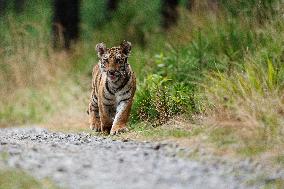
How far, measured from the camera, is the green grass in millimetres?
5948

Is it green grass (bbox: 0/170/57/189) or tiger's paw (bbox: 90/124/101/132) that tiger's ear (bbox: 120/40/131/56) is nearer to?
tiger's paw (bbox: 90/124/101/132)

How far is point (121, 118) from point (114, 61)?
713 mm

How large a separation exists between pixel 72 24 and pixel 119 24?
2.01 metres

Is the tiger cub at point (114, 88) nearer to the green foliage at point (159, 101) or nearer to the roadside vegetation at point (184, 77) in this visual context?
the roadside vegetation at point (184, 77)

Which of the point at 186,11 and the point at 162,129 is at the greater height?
the point at 186,11

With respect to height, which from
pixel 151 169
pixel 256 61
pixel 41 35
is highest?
pixel 41 35

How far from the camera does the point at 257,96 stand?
333 inches

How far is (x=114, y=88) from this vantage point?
10617 millimetres

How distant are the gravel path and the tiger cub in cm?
230

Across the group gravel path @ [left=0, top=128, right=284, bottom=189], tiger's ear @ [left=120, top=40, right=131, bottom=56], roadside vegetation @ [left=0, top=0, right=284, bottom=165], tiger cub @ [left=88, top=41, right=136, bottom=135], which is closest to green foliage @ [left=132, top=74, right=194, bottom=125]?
roadside vegetation @ [left=0, top=0, right=284, bottom=165]

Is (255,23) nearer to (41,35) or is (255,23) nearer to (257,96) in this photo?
(257,96)

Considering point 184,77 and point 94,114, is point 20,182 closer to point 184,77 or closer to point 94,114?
point 94,114

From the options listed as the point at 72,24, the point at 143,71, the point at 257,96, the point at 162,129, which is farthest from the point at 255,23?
the point at 72,24

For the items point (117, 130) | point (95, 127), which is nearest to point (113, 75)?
point (117, 130)
